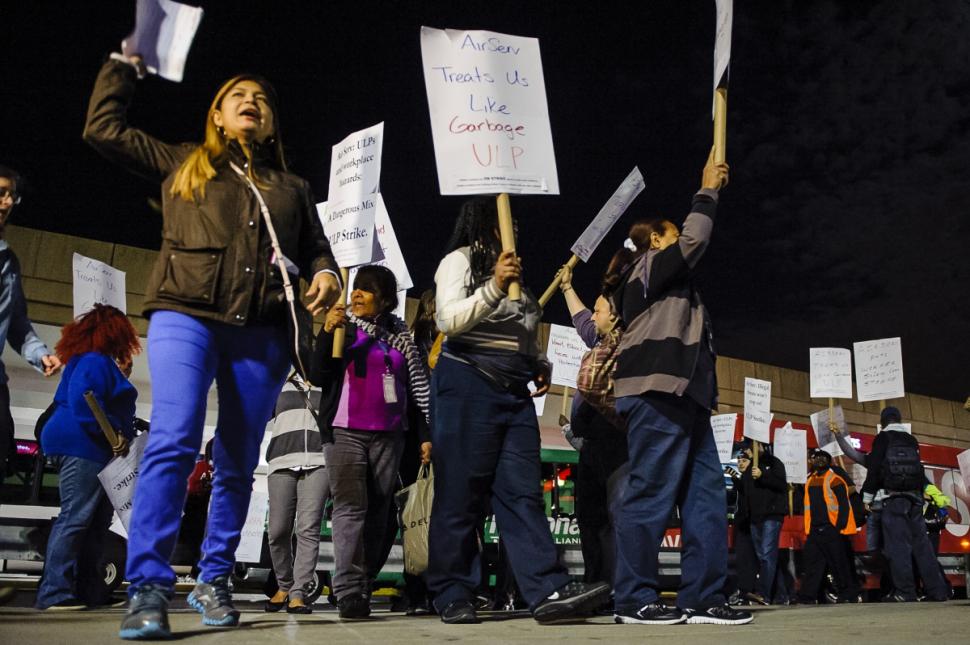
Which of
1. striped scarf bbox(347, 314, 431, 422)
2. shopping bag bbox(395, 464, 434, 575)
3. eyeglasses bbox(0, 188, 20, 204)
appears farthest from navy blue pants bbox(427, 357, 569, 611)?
eyeglasses bbox(0, 188, 20, 204)

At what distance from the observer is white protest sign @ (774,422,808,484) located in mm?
12500

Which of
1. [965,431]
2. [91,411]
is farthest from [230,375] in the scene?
[965,431]

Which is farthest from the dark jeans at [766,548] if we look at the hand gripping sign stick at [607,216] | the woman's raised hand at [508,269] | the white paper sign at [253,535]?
the woman's raised hand at [508,269]

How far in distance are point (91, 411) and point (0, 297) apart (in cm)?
107

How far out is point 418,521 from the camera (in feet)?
15.9

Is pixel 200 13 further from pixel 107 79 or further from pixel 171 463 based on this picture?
pixel 171 463

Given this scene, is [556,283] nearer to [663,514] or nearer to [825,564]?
[663,514]

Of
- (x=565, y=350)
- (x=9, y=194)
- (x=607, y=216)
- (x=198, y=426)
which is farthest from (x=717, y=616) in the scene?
(x=565, y=350)

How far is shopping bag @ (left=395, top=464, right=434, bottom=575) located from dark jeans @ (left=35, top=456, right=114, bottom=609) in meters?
1.83

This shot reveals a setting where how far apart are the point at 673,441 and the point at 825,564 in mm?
7534

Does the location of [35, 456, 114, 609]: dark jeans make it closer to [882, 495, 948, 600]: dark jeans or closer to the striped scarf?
the striped scarf

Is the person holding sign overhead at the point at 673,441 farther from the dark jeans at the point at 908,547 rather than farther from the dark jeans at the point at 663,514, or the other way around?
the dark jeans at the point at 908,547

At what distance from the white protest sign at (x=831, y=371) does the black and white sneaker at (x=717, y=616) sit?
795 cm

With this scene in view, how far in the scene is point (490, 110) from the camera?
3.98 m
